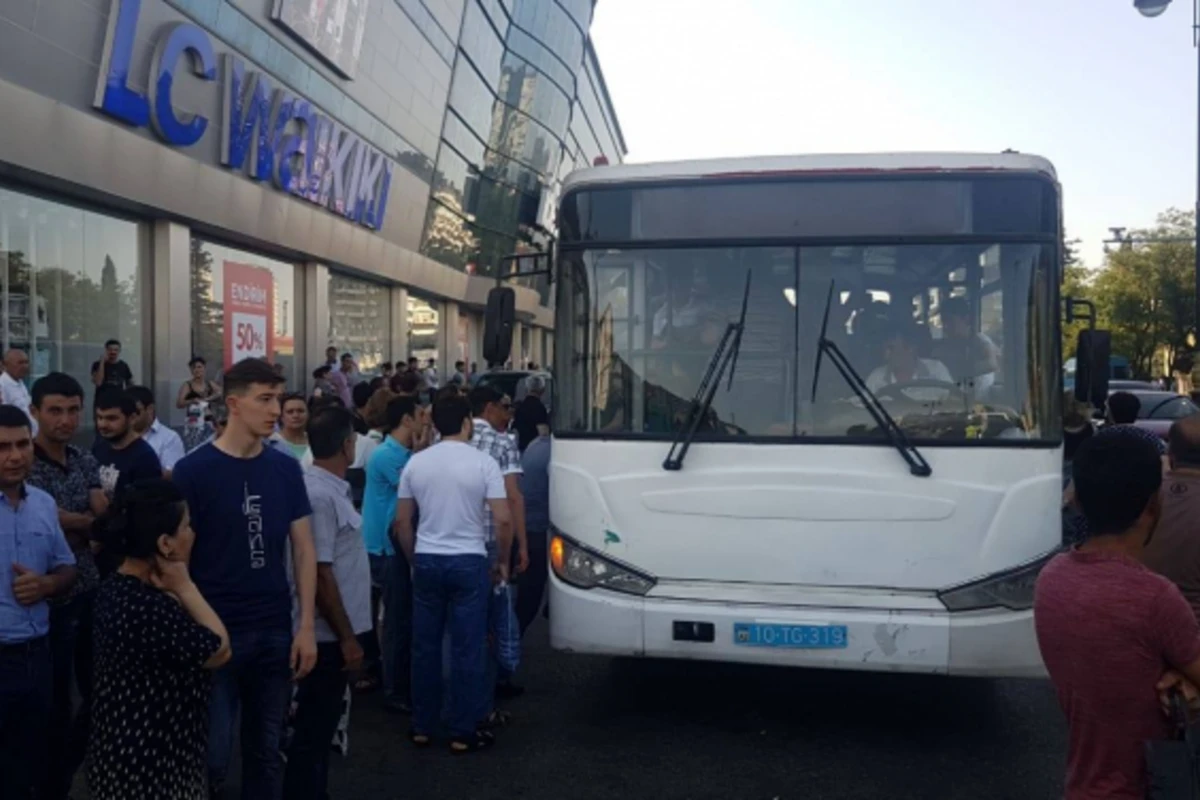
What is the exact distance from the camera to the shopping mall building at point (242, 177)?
49.3ft

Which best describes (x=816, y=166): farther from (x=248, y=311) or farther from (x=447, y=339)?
(x=447, y=339)

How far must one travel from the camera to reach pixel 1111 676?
268cm

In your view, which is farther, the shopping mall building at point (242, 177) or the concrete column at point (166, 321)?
the concrete column at point (166, 321)

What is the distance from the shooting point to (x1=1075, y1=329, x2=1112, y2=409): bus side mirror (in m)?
6.15

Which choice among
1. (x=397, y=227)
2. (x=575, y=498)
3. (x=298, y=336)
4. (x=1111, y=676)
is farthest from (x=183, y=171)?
(x=1111, y=676)

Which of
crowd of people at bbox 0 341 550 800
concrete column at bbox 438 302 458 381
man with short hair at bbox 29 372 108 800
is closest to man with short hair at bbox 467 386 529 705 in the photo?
crowd of people at bbox 0 341 550 800

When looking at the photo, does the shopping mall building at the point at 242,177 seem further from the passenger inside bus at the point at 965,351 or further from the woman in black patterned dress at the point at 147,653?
the woman in black patterned dress at the point at 147,653

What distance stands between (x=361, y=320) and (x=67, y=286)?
13.5 meters

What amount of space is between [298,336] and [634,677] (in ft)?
62.9

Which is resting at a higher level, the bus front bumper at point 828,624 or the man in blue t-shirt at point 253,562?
the man in blue t-shirt at point 253,562

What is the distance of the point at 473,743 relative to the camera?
592 cm

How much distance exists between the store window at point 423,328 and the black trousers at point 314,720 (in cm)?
2897

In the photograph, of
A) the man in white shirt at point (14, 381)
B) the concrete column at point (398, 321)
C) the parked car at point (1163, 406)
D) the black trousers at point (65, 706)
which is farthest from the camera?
the concrete column at point (398, 321)

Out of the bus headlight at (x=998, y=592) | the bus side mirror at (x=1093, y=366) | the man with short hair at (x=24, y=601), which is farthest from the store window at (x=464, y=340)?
the man with short hair at (x=24, y=601)
